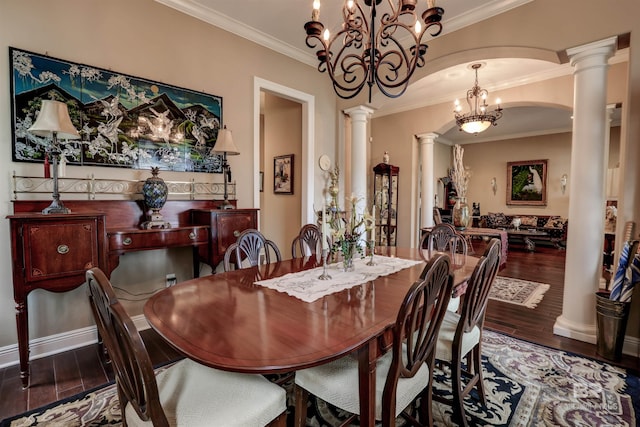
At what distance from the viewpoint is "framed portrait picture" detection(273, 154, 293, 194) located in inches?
180

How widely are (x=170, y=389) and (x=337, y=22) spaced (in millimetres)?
3513

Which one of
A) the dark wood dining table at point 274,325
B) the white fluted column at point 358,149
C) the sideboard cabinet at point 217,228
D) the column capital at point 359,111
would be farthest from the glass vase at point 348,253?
the column capital at point 359,111

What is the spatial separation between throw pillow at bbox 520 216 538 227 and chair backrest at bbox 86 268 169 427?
9470mm

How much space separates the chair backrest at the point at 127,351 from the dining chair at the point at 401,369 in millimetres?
581

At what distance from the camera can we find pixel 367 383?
109 centimetres

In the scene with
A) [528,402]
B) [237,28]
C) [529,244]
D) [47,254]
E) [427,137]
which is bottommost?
[528,402]

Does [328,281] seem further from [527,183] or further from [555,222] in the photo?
[527,183]

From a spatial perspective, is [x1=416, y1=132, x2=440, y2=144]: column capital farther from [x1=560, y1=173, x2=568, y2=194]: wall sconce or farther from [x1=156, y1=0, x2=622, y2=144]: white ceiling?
[x1=560, y1=173, x2=568, y2=194]: wall sconce

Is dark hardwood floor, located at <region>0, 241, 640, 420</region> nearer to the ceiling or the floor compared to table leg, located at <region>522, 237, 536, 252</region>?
nearer to the floor

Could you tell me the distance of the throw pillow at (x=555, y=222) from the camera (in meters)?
7.53

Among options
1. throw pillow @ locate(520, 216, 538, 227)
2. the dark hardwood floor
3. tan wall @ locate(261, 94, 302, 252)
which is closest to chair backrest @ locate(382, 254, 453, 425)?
the dark hardwood floor

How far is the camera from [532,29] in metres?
2.74

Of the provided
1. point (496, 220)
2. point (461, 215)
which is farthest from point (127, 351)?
point (496, 220)

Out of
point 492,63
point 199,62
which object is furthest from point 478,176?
point 199,62
